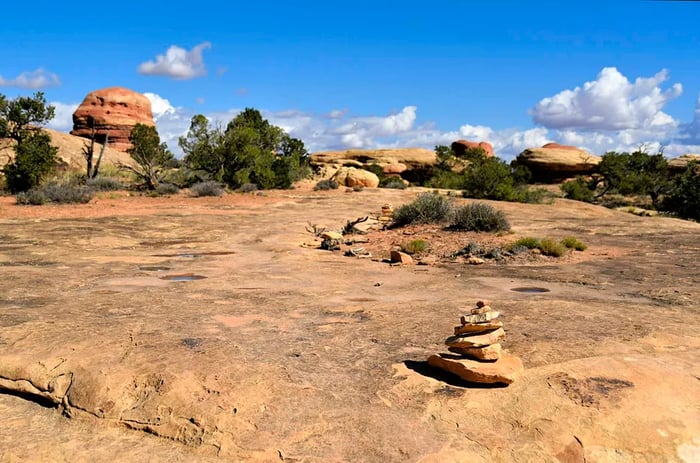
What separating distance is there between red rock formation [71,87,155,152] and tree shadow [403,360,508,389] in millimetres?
57646

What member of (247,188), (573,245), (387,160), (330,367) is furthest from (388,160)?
(330,367)

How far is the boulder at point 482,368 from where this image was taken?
4.39m

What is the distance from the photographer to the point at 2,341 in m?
5.21

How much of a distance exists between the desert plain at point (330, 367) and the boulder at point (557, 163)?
3663 cm

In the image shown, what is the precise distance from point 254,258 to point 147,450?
7.63 m

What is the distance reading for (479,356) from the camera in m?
4.63

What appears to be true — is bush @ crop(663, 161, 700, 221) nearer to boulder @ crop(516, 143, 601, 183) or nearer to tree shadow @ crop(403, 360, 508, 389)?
boulder @ crop(516, 143, 601, 183)

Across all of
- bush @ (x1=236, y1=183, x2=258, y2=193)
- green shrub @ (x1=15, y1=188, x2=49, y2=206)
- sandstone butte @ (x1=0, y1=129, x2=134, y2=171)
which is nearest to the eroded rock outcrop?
bush @ (x1=236, y1=183, x2=258, y2=193)

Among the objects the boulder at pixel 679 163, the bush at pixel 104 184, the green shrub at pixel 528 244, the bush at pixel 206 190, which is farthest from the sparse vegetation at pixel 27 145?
the boulder at pixel 679 163

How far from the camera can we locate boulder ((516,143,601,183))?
43.9 metres

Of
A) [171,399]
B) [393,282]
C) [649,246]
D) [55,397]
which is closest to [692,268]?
[649,246]

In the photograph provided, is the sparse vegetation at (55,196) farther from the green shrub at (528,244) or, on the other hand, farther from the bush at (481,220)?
the green shrub at (528,244)

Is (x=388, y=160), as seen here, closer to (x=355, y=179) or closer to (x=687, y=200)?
(x=355, y=179)

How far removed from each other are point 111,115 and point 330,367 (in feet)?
202
